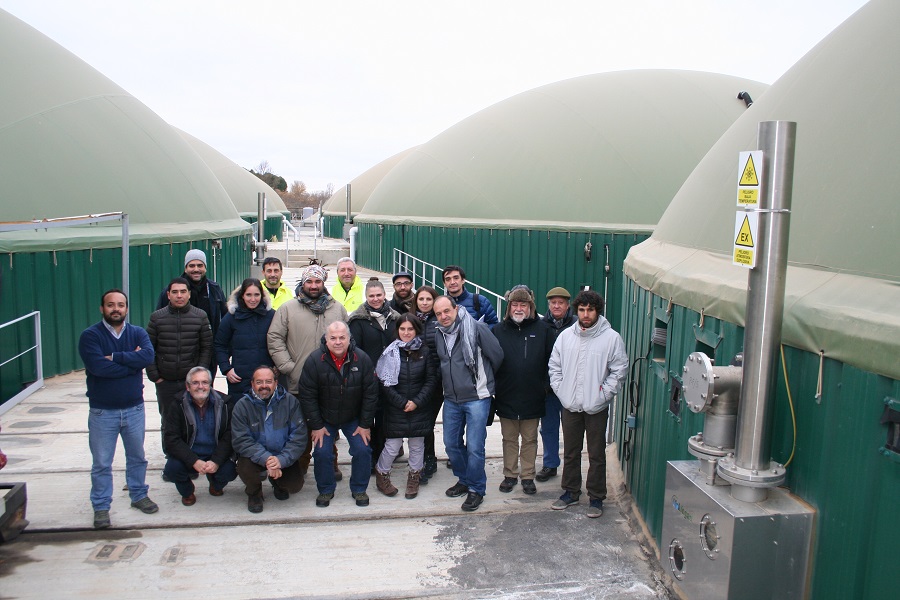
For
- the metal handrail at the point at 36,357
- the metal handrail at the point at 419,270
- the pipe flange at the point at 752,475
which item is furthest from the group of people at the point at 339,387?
the metal handrail at the point at 419,270

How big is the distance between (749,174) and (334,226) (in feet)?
148

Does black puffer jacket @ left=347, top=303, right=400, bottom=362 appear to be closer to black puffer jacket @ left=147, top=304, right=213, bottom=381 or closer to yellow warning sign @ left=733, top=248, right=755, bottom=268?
black puffer jacket @ left=147, top=304, right=213, bottom=381

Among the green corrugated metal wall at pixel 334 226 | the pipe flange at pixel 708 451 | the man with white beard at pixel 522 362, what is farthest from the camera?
the green corrugated metal wall at pixel 334 226

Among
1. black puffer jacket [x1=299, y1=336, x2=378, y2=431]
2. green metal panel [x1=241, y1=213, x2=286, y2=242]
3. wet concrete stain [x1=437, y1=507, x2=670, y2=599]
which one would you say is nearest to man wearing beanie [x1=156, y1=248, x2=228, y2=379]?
black puffer jacket [x1=299, y1=336, x2=378, y2=431]

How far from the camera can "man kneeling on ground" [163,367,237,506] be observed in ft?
20.1

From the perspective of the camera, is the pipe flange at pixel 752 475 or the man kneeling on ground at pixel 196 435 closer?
the pipe flange at pixel 752 475

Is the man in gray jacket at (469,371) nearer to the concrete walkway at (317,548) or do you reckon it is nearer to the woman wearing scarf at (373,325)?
the concrete walkway at (317,548)

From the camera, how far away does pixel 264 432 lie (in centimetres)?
625

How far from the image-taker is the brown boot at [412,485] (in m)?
6.68

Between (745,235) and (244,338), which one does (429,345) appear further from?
(745,235)

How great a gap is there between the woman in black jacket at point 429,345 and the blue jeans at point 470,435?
0.16 metres

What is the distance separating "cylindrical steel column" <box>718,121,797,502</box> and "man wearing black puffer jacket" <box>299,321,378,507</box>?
327 cm

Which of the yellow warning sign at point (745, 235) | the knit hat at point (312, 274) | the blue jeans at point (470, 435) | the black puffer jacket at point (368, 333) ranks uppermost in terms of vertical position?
the yellow warning sign at point (745, 235)

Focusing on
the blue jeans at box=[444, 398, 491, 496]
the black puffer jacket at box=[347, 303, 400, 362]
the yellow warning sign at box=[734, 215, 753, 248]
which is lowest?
the blue jeans at box=[444, 398, 491, 496]
